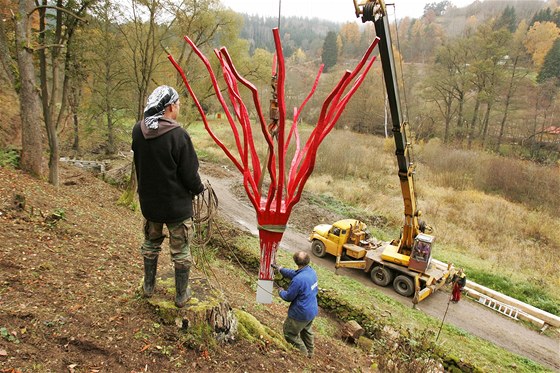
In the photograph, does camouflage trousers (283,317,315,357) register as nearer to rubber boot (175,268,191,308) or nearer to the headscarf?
rubber boot (175,268,191,308)

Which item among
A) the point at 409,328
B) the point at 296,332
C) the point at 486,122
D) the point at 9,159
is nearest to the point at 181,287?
the point at 296,332

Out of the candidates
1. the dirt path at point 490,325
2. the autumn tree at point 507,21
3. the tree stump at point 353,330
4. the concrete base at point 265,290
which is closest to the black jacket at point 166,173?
the concrete base at point 265,290

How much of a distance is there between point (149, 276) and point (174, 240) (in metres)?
0.57

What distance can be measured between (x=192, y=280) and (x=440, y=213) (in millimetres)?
15968

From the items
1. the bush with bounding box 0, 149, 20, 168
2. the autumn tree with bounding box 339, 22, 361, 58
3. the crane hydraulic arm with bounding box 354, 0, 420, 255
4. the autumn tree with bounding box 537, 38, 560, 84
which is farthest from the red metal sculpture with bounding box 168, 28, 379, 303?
the autumn tree with bounding box 339, 22, 361, 58

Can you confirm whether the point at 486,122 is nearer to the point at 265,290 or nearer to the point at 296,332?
the point at 296,332

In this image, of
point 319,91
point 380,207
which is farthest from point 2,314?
point 319,91

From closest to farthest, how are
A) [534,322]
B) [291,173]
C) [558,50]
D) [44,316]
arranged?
[291,173] < [44,316] < [534,322] < [558,50]

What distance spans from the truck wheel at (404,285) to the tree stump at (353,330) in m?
3.07

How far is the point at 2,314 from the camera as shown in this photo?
8.41 feet

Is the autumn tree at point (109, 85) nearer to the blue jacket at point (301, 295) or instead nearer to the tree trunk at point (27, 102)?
the tree trunk at point (27, 102)

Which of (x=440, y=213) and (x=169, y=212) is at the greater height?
(x=169, y=212)

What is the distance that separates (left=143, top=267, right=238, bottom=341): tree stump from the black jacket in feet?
2.78

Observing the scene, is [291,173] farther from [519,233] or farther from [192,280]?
[519,233]
